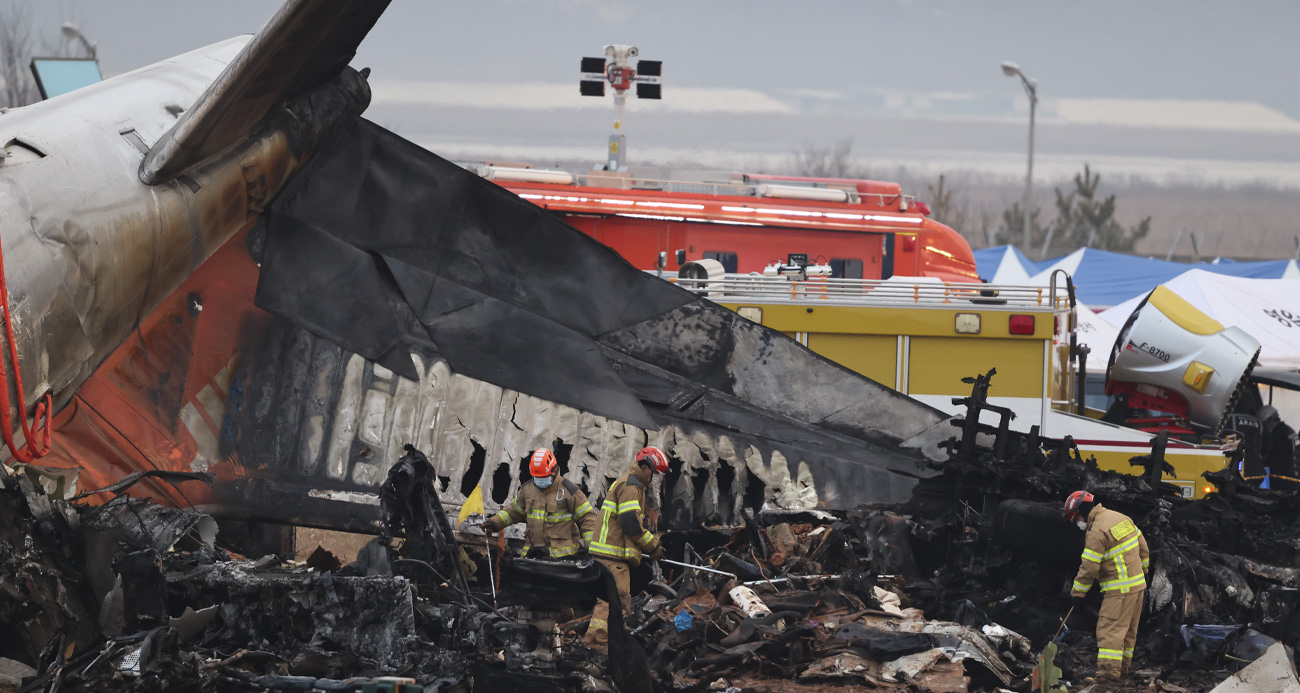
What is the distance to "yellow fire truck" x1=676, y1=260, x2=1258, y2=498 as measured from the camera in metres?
12.2

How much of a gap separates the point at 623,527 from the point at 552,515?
68 centimetres

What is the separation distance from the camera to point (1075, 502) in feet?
28.0

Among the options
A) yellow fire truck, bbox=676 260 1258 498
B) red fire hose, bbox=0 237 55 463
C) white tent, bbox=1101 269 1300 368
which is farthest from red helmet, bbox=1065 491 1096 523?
white tent, bbox=1101 269 1300 368

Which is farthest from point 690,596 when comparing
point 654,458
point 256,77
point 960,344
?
point 960,344

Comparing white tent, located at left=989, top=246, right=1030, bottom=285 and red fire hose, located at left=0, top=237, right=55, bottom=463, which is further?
white tent, located at left=989, top=246, right=1030, bottom=285

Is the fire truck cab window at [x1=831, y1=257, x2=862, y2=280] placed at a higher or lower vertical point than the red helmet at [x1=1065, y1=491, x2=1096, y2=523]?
higher

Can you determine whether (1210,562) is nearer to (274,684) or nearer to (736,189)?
(274,684)

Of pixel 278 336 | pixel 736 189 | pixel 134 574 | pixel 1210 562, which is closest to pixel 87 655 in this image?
pixel 134 574

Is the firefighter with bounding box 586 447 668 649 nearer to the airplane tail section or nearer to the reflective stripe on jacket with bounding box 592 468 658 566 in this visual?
the reflective stripe on jacket with bounding box 592 468 658 566

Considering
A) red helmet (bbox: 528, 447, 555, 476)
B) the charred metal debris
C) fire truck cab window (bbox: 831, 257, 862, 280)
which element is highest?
fire truck cab window (bbox: 831, 257, 862, 280)

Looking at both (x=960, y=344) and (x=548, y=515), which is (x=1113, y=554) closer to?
(x=548, y=515)

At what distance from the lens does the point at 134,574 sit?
6.53 m

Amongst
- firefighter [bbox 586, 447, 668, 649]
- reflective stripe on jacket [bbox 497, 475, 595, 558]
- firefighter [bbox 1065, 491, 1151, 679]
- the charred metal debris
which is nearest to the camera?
the charred metal debris

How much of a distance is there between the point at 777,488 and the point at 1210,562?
343cm
